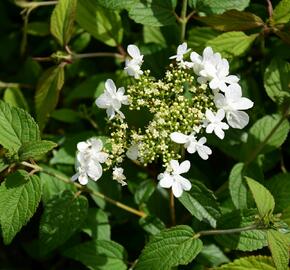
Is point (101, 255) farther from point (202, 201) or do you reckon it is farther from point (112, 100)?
point (112, 100)

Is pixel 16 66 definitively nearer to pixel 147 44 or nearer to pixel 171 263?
pixel 147 44

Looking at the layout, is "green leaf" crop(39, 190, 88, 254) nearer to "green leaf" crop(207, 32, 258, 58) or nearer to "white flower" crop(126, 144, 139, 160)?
"white flower" crop(126, 144, 139, 160)

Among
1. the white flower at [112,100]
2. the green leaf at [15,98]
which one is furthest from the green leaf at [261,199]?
the green leaf at [15,98]

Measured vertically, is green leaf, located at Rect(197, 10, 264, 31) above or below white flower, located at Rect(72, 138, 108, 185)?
above

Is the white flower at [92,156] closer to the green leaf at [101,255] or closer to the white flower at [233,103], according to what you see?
the white flower at [233,103]

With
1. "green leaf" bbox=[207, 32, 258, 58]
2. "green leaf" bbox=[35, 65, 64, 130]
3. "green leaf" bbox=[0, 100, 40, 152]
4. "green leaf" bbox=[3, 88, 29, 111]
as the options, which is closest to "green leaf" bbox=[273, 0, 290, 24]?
"green leaf" bbox=[207, 32, 258, 58]

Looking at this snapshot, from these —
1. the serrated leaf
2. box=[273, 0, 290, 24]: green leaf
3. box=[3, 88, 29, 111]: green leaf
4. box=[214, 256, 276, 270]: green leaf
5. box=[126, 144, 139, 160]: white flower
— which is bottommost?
box=[214, 256, 276, 270]: green leaf
